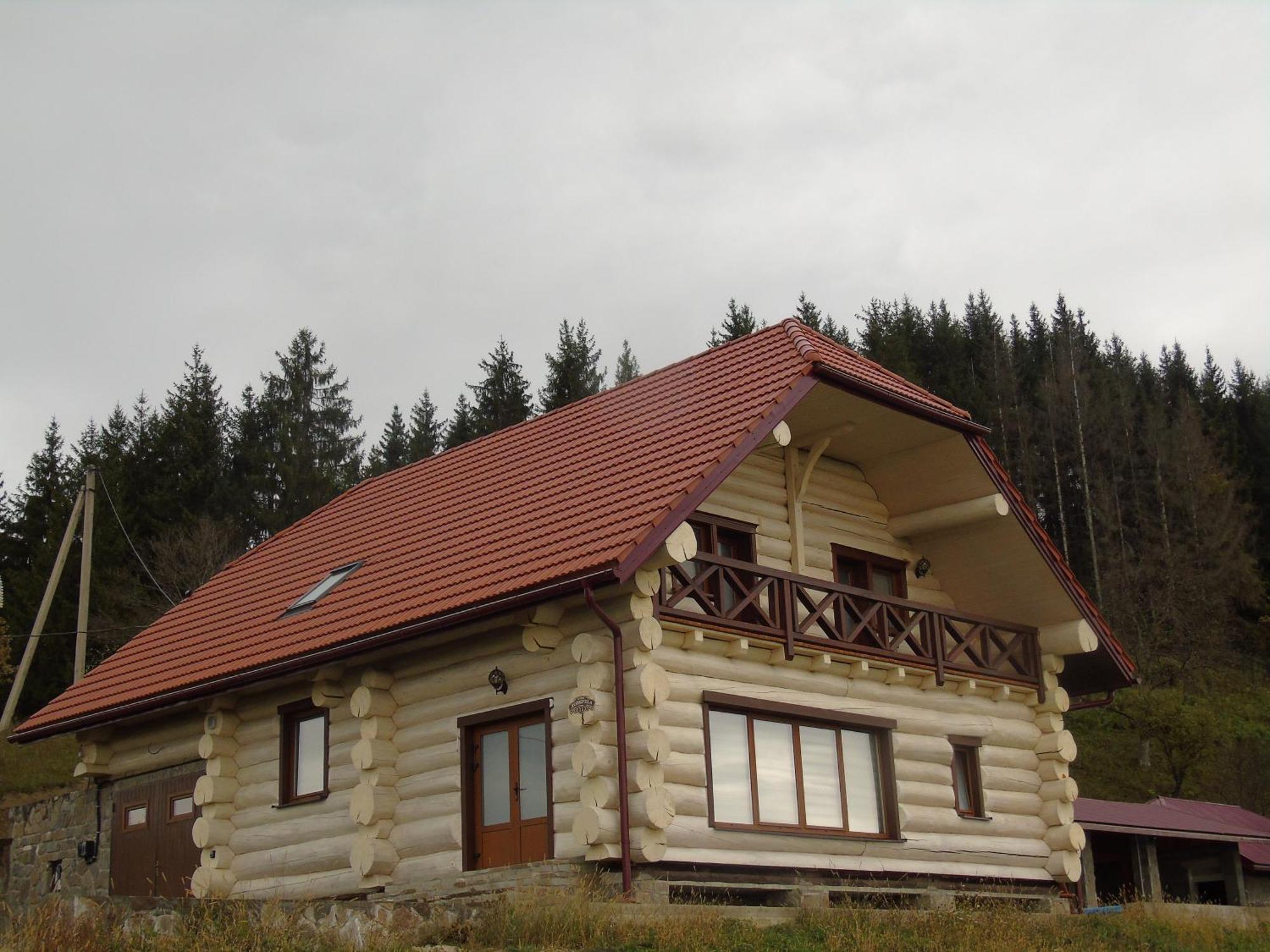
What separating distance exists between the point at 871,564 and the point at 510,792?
6.58m

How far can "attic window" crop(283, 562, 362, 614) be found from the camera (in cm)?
1802

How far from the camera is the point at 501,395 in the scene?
58.6m

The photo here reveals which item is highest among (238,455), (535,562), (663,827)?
(238,455)

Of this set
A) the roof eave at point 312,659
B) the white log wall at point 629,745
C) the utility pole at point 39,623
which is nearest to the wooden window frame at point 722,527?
the white log wall at point 629,745

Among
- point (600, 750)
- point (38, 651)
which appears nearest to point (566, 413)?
point (600, 750)

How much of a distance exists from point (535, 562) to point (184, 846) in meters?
7.31

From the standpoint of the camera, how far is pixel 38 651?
44562mm

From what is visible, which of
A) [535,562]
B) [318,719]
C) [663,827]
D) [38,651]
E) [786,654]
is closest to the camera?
[663,827]

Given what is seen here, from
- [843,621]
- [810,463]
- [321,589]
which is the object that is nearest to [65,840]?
[321,589]

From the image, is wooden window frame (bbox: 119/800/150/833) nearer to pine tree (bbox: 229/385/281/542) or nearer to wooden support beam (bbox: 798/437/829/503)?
wooden support beam (bbox: 798/437/829/503)

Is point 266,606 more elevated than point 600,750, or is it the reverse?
point 266,606

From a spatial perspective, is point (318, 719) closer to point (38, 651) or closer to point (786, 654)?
point (786, 654)

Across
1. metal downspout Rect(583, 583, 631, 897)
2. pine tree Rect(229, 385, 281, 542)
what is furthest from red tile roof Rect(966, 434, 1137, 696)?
pine tree Rect(229, 385, 281, 542)

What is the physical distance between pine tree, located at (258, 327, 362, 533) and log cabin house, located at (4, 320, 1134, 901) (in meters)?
32.3
